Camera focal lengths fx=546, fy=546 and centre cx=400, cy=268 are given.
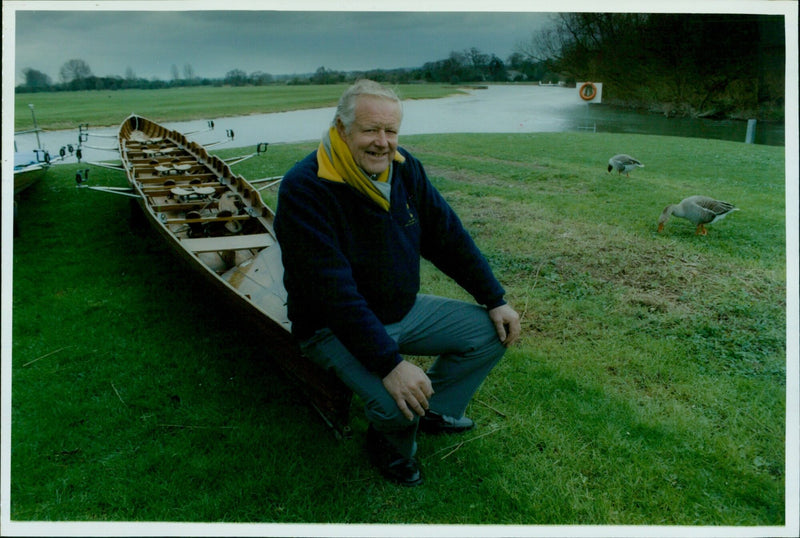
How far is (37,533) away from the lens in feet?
7.05

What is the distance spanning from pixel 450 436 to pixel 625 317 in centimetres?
149

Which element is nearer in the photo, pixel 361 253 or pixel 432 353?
pixel 361 253

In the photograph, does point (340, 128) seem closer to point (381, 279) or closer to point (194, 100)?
point (381, 279)

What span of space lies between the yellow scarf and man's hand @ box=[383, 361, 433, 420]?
0.65 meters

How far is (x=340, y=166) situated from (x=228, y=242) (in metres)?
1.91

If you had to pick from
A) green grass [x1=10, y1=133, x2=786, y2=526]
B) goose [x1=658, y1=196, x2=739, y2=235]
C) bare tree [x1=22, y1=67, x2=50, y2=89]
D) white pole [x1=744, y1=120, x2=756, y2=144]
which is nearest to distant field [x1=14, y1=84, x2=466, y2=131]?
bare tree [x1=22, y1=67, x2=50, y2=89]

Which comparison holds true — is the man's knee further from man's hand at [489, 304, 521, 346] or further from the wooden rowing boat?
man's hand at [489, 304, 521, 346]

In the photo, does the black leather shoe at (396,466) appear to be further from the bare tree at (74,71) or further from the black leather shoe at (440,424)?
the bare tree at (74,71)

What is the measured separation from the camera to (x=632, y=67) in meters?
3.63

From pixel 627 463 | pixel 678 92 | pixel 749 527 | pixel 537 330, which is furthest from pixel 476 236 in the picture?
pixel 749 527

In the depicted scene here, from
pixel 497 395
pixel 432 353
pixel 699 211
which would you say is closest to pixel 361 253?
pixel 432 353

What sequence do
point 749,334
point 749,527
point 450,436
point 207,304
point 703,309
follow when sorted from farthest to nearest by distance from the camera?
point 207,304
point 703,309
point 749,334
point 450,436
point 749,527

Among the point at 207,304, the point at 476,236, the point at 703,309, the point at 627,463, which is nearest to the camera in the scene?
the point at 627,463

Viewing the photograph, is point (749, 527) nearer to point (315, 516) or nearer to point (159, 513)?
point (315, 516)
